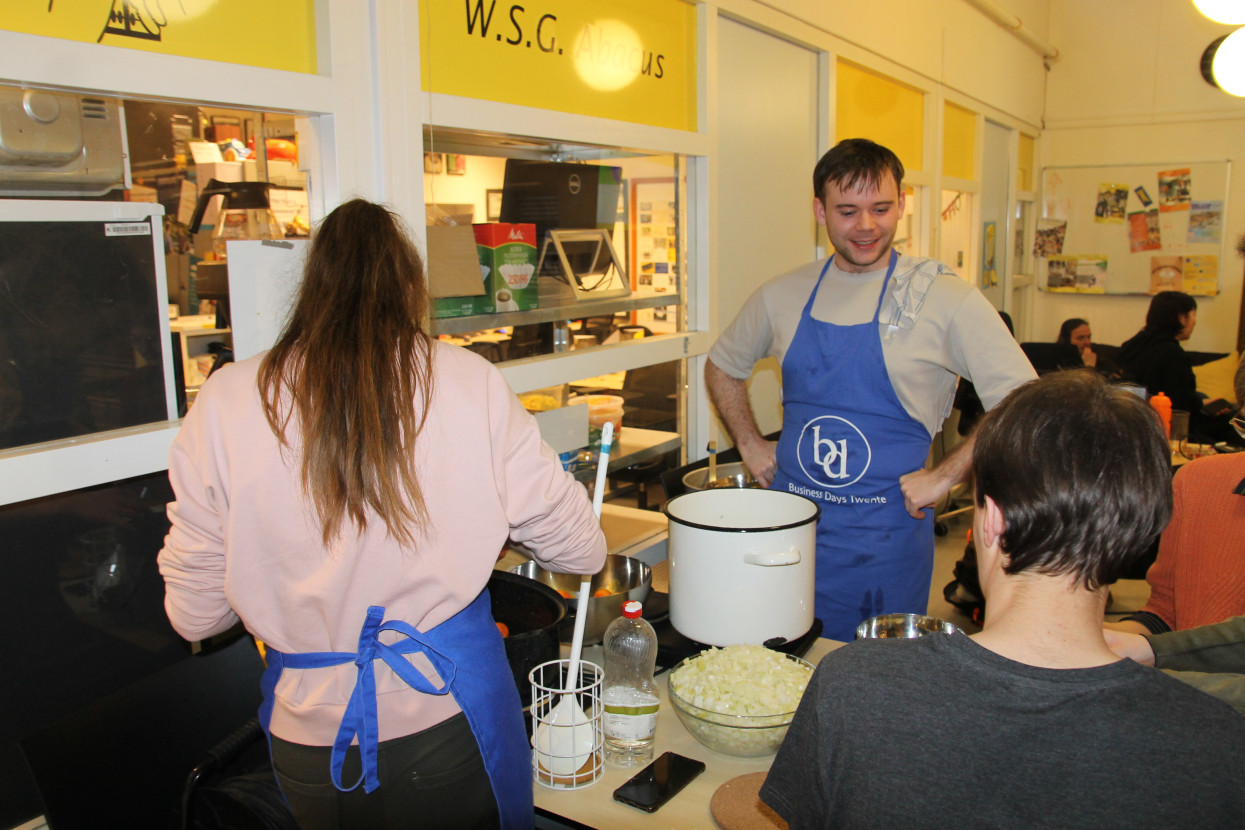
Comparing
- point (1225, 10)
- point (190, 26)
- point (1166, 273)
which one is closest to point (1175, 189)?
point (1166, 273)

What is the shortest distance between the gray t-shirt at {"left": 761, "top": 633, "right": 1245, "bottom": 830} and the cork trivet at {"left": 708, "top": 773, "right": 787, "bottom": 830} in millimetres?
413

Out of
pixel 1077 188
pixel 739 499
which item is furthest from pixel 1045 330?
pixel 739 499

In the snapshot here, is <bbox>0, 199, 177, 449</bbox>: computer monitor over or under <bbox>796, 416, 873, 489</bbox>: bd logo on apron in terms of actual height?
over

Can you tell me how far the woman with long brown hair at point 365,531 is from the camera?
1174 mm

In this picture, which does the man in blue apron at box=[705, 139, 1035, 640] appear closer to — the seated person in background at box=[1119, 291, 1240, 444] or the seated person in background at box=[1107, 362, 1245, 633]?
the seated person in background at box=[1107, 362, 1245, 633]

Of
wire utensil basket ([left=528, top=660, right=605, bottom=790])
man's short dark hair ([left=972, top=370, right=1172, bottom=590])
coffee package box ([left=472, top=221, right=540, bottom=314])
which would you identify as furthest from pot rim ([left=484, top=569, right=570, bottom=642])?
man's short dark hair ([left=972, top=370, right=1172, bottom=590])

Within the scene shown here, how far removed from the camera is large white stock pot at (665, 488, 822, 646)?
5.43ft

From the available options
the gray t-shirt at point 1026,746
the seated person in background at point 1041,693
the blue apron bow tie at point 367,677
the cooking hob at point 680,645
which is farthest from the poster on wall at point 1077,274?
the blue apron bow tie at point 367,677

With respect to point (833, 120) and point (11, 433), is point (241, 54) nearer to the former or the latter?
point (11, 433)

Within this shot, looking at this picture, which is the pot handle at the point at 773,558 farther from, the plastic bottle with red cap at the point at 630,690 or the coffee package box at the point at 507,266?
the coffee package box at the point at 507,266

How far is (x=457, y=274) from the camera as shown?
2.11m

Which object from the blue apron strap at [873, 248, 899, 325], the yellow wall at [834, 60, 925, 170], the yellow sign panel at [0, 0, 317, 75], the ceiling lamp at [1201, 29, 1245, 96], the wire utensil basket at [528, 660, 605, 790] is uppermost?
the ceiling lamp at [1201, 29, 1245, 96]

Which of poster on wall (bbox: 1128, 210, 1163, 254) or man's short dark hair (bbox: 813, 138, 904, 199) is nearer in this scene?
man's short dark hair (bbox: 813, 138, 904, 199)

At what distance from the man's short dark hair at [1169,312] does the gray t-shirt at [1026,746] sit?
17.2ft
